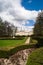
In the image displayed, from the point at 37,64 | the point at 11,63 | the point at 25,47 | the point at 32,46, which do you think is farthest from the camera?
the point at 32,46

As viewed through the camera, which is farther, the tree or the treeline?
the treeline

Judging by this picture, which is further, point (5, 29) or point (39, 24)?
point (5, 29)

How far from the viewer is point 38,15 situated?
256 ft

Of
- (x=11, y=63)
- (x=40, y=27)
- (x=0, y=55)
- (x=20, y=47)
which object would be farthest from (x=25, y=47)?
(x=40, y=27)

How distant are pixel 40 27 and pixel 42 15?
17.1 feet

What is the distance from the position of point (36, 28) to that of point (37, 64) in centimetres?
6390

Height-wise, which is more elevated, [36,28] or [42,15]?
[42,15]

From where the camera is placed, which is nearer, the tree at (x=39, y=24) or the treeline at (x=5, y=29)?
the tree at (x=39, y=24)

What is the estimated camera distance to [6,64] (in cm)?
1330

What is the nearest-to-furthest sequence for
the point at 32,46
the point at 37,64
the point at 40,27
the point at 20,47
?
the point at 37,64 → the point at 20,47 → the point at 32,46 → the point at 40,27

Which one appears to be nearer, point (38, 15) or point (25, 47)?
point (25, 47)

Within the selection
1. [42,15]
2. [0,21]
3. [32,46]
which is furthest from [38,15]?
[32,46]

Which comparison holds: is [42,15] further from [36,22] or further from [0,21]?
[0,21]

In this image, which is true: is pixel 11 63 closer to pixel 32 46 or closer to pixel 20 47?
pixel 20 47
